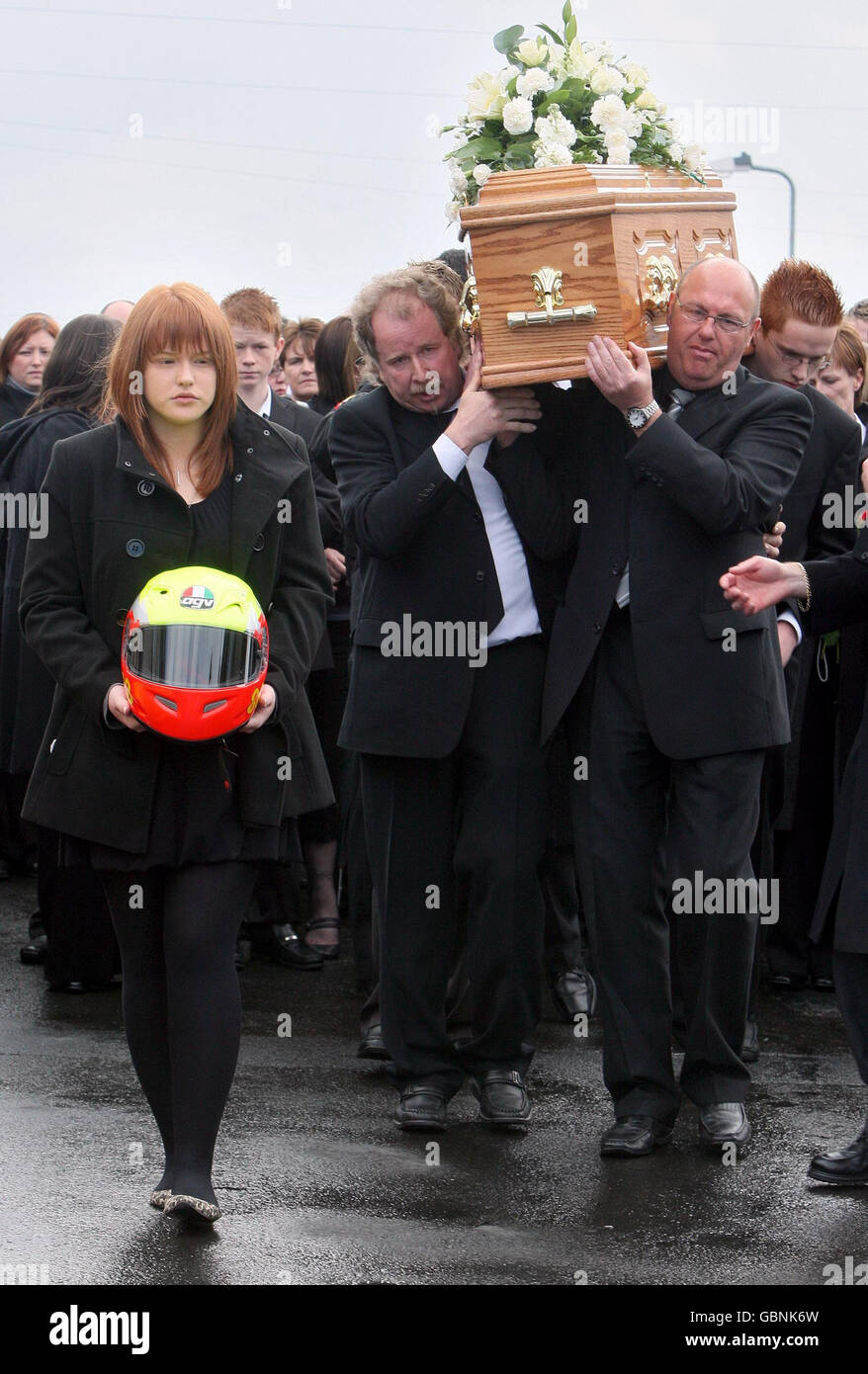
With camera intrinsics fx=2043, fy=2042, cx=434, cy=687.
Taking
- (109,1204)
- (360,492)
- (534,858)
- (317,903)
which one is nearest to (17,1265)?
(109,1204)

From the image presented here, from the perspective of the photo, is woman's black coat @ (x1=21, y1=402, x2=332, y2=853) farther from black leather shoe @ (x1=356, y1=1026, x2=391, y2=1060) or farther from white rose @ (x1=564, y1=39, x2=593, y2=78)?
black leather shoe @ (x1=356, y1=1026, x2=391, y2=1060)

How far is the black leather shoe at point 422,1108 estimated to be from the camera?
5547mm

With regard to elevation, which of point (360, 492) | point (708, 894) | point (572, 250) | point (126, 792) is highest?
point (572, 250)

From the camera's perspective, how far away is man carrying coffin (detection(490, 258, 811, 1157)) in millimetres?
5336

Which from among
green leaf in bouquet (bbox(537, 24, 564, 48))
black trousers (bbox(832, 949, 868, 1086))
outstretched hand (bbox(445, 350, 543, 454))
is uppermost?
green leaf in bouquet (bbox(537, 24, 564, 48))

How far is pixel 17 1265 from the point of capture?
4.38 metres

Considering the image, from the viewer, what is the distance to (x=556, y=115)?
523cm

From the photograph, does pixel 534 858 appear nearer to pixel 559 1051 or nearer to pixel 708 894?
pixel 708 894

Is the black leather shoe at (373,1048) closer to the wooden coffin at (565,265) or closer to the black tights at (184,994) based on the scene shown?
the black tights at (184,994)

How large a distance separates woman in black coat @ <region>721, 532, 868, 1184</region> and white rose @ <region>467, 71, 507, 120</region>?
1.36 m

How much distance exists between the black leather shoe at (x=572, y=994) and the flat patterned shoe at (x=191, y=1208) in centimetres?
256

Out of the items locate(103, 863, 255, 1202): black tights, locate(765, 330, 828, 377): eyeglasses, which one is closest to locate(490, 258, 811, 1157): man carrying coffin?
locate(765, 330, 828, 377): eyeglasses

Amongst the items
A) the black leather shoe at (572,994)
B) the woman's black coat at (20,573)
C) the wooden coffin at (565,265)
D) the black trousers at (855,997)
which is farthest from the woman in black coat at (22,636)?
the black trousers at (855,997)
